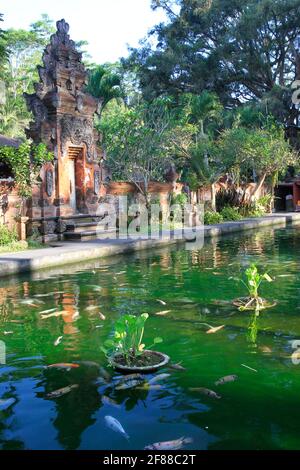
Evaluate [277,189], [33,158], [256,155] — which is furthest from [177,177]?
[277,189]

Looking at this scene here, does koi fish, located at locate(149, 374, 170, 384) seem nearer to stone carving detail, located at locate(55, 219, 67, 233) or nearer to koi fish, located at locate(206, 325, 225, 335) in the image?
koi fish, located at locate(206, 325, 225, 335)

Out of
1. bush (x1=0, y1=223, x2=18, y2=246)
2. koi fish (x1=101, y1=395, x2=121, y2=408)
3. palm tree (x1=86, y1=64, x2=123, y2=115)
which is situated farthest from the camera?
palm tree (x1=86, y1=64, x2=123, y2=115)

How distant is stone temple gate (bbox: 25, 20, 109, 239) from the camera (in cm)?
1778

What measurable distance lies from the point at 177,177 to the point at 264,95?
39.1 ft

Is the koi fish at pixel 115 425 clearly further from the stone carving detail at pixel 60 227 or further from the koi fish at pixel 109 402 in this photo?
the stone carving detail at pixel 60 227

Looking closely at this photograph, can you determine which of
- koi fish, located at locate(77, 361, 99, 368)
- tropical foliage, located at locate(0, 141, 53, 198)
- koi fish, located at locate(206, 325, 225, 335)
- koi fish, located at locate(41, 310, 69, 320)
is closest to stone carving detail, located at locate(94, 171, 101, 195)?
tropical foliage, located at locate(0, 141, 53, 198)

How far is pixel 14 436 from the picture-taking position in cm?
411

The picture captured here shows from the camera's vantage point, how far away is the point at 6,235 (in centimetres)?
1538

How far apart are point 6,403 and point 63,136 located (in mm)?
14674

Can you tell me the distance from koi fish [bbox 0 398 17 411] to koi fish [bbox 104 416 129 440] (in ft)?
3.18

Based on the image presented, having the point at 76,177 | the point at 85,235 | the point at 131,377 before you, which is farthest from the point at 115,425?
the point at 76,177

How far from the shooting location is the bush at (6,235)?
1516cm

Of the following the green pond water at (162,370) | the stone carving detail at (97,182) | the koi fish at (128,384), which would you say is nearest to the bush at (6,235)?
the green pond water at (162,370)
